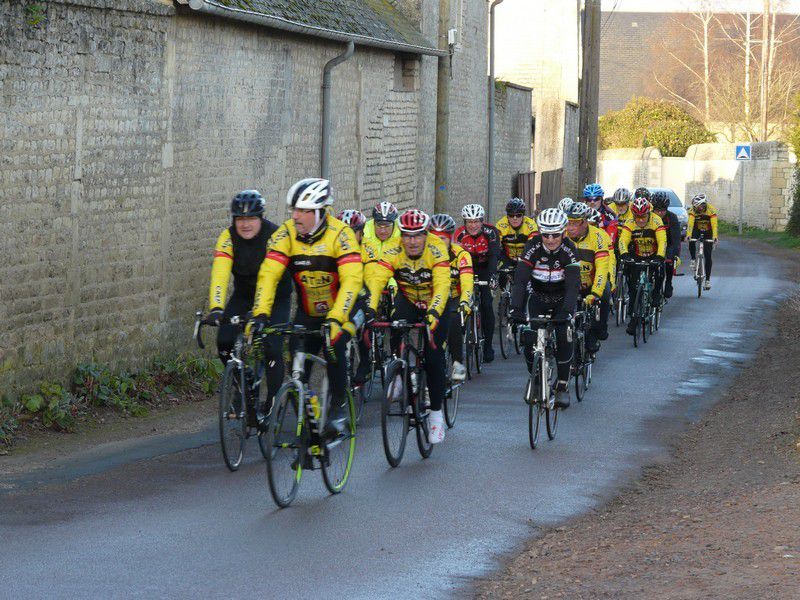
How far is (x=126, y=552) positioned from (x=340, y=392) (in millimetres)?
2148

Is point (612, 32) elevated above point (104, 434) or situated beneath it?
elevated above

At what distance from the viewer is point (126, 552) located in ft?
23.8

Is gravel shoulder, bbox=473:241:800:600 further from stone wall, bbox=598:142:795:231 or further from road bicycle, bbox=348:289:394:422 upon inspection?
stone wall, bbox=598:142:795:231

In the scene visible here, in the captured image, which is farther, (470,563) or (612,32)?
(612,32)

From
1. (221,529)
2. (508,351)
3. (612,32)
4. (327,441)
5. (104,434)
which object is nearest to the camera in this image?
(221,529)

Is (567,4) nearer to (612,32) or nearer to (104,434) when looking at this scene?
(104,434)

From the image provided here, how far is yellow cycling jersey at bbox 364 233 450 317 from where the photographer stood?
9945mm

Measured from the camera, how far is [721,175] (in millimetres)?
58125

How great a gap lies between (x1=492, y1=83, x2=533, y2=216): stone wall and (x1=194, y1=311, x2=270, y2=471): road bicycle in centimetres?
2425

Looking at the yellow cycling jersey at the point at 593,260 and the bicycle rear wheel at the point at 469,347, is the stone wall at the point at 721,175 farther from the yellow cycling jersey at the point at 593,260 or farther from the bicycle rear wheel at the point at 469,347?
the yellow cycling jersey at the point at 593,260

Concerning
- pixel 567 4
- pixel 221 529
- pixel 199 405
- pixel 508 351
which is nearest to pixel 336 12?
pixel 508 351

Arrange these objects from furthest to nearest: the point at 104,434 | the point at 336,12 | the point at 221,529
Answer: the point at 336,12 < the point at 104,434 < the point at 221,529

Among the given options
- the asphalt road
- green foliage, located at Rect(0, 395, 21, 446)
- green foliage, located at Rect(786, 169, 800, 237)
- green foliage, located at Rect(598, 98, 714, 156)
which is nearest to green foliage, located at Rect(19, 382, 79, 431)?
green foliage, located at Rect(0, 395, 21, 446)

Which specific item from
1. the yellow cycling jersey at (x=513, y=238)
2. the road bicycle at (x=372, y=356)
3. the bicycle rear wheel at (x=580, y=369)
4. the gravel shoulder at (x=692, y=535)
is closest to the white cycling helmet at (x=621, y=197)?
the yellow cycling jersey at (x=513, y=238)
